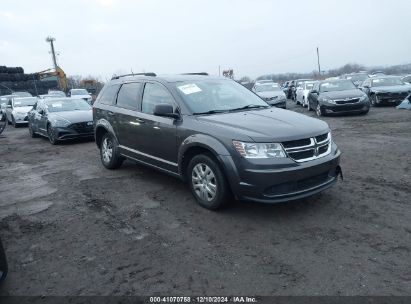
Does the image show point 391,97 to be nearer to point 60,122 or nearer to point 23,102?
point 60,122

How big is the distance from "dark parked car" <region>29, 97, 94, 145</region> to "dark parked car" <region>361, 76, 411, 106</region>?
1313 cm

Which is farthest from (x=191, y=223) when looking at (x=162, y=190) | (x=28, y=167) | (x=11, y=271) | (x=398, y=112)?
(x=398, y=112)

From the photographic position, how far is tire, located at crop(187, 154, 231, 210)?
15.2ft

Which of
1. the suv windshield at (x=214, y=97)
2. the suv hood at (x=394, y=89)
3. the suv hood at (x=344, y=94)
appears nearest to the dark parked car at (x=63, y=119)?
the suv windshield at (x=214, y=97)

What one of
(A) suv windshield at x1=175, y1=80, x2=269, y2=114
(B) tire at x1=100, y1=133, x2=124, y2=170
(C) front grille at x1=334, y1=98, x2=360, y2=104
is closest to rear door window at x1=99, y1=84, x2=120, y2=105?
(B) tire at x1=100, y1=133, x2=124, y2=170

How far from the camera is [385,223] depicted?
4289 millimetres

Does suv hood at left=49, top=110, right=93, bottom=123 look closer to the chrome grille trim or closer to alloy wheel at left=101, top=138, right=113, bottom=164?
alloy wheel at left=101, top=138, right=113, bottom=164

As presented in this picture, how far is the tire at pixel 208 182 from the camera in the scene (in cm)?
462

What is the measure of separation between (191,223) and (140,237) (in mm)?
666

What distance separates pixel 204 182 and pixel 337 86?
12.8 metres

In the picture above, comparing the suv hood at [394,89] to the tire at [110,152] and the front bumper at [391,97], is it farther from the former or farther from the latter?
the tire at [110,152]

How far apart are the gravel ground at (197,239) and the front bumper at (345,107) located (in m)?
8.17

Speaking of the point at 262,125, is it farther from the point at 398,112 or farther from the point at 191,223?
the point at 398,112

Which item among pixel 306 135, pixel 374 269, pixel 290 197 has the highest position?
pixel 306 135
